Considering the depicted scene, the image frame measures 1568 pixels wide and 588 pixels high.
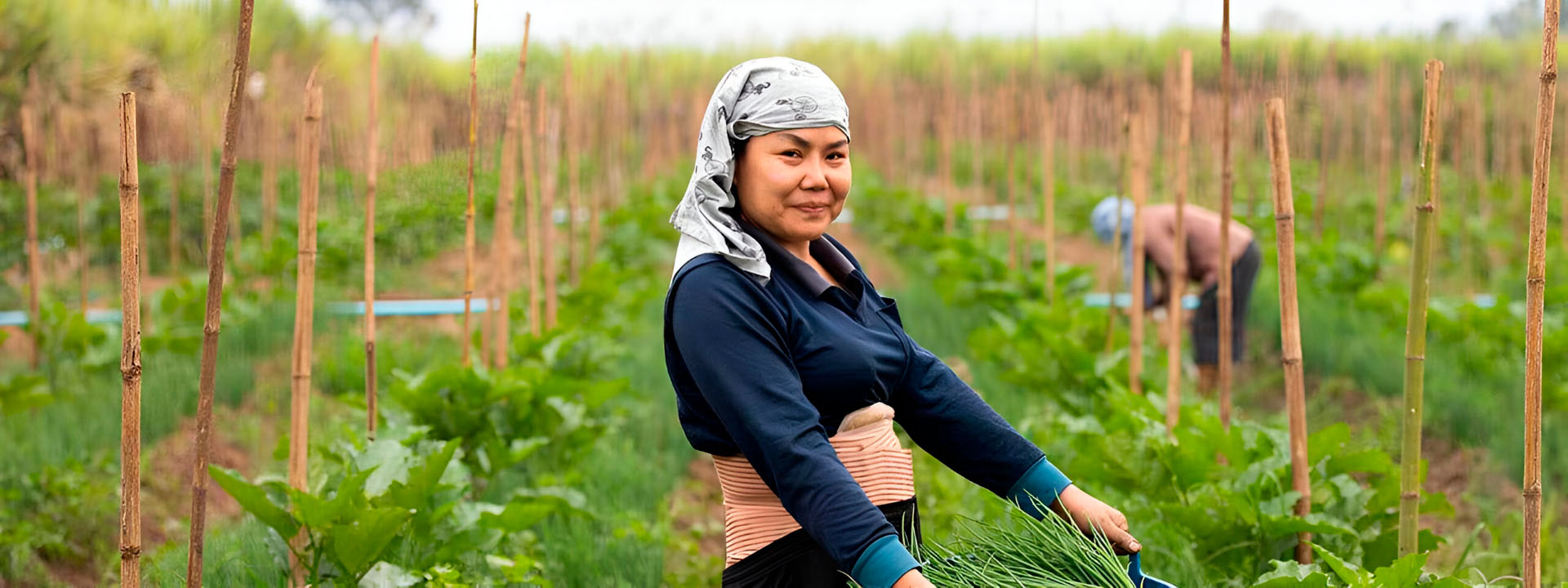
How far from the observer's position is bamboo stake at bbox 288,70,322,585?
2.36 meters

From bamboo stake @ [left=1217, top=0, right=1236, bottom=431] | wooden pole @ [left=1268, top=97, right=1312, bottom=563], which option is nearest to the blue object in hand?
wooden pole @ [left=1268, top=97, right=1312, bottom=563]

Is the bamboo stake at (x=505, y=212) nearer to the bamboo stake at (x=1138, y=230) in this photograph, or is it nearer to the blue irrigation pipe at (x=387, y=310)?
the blue irrigation pipe at (x=387, y=310)

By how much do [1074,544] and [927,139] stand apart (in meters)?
17.4

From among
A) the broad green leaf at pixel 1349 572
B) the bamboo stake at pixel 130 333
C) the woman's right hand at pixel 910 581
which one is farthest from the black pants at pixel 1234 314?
the bamboo stake at pixel 130 333

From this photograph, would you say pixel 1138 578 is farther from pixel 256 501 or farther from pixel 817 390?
pixel 256 501

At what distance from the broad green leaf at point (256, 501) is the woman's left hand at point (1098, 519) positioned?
1.52 metres

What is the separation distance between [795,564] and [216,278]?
0.90 m

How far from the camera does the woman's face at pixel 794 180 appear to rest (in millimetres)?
1585

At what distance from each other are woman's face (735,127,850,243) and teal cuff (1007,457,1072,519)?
1.56ft

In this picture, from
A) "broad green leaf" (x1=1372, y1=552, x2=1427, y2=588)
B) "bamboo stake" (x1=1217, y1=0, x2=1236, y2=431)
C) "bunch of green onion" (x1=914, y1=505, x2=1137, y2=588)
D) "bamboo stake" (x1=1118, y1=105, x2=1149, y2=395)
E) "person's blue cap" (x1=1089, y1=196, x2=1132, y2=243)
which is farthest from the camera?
"person's blue cap" (x1=1089, y1=196, x2=1132, y2=243)

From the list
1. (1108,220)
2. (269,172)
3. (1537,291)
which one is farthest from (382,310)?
(1537,291)

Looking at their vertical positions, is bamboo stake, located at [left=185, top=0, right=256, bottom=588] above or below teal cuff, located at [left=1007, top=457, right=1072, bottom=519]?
above

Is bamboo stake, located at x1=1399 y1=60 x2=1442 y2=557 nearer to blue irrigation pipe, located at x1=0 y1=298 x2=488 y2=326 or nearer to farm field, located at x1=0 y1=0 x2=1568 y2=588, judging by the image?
farm field, located at x1=0 y1=0 x2=1568 y2=588

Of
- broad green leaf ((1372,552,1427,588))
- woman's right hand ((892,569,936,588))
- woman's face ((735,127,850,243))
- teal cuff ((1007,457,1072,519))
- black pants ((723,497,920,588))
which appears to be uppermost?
woman's face ((735,127,850,243))
